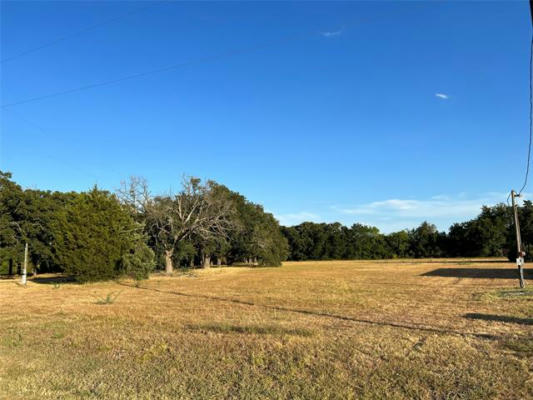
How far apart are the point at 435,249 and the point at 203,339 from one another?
9247 centimetres

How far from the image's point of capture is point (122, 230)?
27.4 metres

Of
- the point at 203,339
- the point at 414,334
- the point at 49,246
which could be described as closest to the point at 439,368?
the point at 414,334

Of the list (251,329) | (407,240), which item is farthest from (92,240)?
(407,240)

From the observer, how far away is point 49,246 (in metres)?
38.9

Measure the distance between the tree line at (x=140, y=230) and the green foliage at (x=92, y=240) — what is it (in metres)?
0.06

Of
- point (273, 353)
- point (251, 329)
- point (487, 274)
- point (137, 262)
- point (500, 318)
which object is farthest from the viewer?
point (487, 274)

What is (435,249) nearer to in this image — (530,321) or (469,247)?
(469,247)

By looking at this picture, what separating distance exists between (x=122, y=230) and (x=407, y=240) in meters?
82.5

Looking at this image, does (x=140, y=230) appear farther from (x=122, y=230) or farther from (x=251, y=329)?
(x=251, y=329)

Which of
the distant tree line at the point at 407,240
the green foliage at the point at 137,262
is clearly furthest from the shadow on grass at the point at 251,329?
the distant tree line at the point at 407,240

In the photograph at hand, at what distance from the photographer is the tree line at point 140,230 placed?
26.0 metres

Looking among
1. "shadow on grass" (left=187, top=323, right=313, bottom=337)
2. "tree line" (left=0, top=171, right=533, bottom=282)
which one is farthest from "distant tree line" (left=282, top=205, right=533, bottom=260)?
"shadow on grass" (left=187, top=323, right=313, bottom=337)

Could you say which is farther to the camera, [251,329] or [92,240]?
[92,240]

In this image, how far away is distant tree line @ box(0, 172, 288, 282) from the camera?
25859 mm
